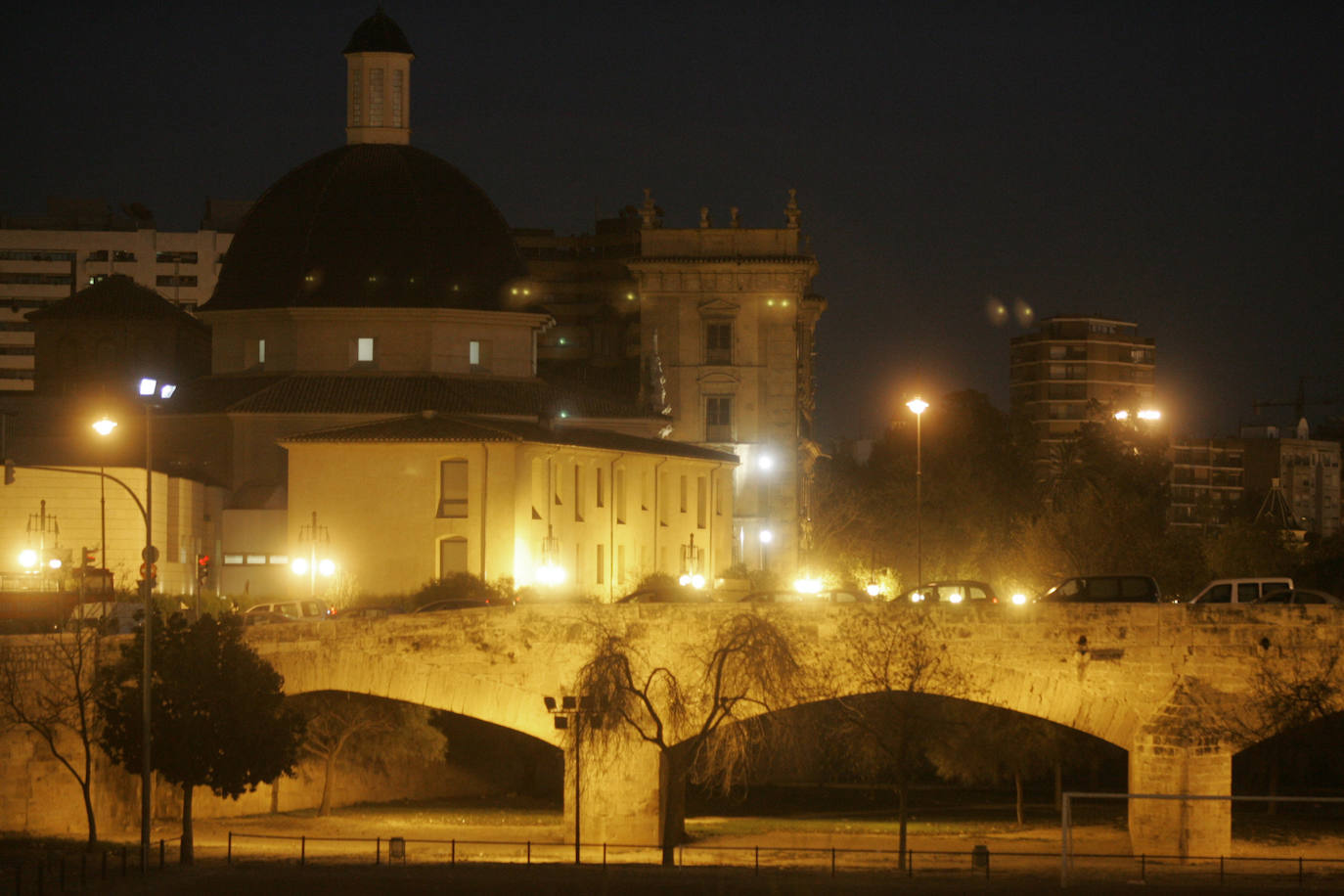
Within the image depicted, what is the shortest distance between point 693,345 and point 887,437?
3539 cm

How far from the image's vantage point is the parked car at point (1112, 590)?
2045 inches

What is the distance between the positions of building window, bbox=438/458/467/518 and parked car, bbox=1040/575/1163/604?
2785 centimetres

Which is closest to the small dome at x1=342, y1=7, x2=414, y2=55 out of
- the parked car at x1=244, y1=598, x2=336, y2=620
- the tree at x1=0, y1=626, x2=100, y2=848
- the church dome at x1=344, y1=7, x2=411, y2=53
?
the church dome at x1=344, y1=7, x2=411, y2=53

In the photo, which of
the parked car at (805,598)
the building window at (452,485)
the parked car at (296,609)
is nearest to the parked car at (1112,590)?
the parked car at (805,598)

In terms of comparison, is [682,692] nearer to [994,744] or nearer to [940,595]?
[940,595]

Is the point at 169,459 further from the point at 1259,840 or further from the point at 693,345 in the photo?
the point at 1259,840

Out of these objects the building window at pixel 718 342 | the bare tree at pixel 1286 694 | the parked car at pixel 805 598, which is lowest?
the bare tree at pixel 1286 694

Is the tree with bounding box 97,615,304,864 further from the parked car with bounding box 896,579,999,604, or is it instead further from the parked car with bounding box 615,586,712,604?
the parked car with bounding box 896,579,999,604

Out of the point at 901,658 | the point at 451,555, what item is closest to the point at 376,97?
the point at 451,555

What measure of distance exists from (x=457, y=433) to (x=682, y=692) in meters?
28.9

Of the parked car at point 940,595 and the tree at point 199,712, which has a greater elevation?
the parked car at point 940,595

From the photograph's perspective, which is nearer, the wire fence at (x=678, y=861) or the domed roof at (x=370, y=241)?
the wire fence at (x=678, y=861)

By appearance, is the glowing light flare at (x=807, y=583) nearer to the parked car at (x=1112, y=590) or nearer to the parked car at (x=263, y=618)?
the parked car at (x=1112, y=590)

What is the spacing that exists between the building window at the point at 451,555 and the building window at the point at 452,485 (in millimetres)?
1083
